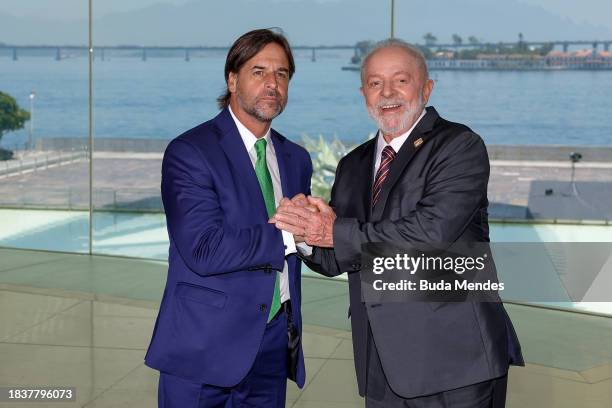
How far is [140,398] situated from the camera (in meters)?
4.63

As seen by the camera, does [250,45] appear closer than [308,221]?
No

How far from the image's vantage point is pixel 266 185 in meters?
2.81

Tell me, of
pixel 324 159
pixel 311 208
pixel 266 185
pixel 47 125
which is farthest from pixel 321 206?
pixel 47 125

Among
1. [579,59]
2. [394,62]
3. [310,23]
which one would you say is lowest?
[394,62]

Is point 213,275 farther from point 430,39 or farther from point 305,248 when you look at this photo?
point 430,39

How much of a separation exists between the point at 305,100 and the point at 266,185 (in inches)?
171

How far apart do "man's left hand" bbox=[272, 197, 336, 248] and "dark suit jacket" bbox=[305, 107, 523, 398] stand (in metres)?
0.08

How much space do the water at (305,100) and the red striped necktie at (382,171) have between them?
4009 millimetres

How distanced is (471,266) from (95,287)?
4.87m

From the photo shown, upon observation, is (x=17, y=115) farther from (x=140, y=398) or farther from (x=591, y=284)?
(x=591, y=284)

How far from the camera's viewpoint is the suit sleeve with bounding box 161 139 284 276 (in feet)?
8.41

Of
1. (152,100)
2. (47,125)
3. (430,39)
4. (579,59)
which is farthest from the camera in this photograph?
(47,125)

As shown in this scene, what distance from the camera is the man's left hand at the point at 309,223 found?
8.50 feet

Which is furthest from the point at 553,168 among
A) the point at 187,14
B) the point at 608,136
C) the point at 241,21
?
the point at 187,14
